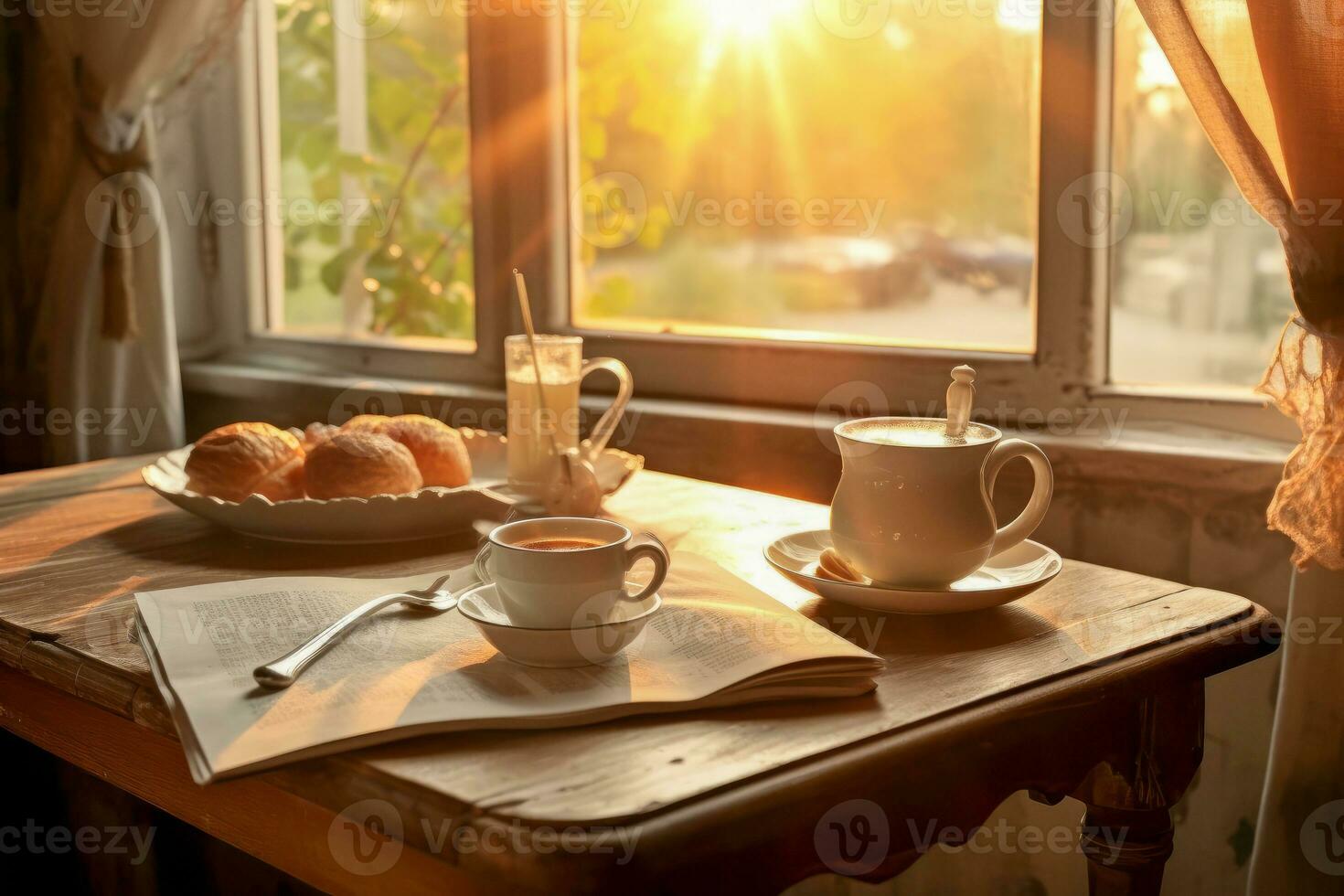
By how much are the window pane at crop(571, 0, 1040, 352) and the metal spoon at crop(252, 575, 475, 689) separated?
96 centimetres

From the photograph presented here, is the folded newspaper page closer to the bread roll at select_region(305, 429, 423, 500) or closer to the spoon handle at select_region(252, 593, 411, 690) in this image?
the spoon handle at select_region(252, 593, 411, 690)

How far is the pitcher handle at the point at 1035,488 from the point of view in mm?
879

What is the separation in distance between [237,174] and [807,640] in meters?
2.02

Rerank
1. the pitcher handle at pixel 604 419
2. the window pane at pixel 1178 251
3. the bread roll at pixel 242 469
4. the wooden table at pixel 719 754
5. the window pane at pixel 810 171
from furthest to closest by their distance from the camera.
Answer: the window pane at pixel 810 171, the window pane at pixel 1178 251, the pitcher handle at pixel 604 419, the bread roll at pixel 242 469, the wooden table at pixel 719 754

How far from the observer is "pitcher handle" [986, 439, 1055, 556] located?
88cm

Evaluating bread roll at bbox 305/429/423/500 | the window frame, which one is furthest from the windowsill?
bread roll at bbox 305/429/423/500

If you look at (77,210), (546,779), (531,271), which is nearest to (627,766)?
(546,779)

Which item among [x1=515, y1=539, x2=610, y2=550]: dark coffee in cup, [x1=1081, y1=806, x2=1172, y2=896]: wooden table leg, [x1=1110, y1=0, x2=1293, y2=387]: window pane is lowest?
[x1=1081, y1=806, x2=1172, y2=896]: wooden table leg

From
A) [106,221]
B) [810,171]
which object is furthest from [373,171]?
[810,171]

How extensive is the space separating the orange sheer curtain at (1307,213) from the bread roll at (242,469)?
0.87 meters

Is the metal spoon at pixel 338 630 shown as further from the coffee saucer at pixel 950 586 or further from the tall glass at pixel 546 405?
the tall glass at pixel 546 405

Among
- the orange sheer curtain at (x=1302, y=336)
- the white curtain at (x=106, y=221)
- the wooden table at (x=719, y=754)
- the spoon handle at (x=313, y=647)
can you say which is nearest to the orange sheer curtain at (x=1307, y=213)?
the orange sheer curtain at (x=1302, y=336)

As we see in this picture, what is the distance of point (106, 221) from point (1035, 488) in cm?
167

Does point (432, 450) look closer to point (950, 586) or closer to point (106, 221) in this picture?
point (950, 586)
